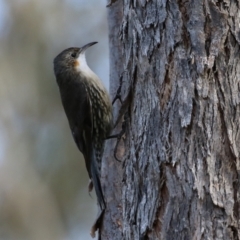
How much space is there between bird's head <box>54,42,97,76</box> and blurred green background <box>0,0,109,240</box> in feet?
10.7

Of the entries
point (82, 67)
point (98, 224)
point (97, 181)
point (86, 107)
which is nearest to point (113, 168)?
point (97, 181)

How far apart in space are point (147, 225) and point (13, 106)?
19.7 feet

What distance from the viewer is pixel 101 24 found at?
845cm

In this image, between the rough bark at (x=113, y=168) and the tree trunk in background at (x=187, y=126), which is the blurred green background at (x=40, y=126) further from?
the tree trunk in background at (x=187, y=126)

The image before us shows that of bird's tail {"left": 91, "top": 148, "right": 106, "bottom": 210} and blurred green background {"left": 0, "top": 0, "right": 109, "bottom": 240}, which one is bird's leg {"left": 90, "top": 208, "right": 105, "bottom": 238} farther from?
blurred green background {"left": 0, "top": 0, "right": 109, "bottom": 240}

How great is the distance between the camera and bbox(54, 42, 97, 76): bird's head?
457 centimetres

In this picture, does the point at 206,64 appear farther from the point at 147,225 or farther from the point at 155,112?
the point at 147,225

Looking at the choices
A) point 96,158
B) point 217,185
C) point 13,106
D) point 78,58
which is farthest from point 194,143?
point 13,106

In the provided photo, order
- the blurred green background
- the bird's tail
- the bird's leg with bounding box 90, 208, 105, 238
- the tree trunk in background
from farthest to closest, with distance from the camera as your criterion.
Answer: the blurred green background
the bird's leg with bounding box 90, 208, 105, 238
the bird's tail
the tree trunk in background

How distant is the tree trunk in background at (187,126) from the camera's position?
8.59 feet

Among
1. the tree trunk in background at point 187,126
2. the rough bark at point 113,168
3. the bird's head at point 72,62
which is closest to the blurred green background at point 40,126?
the bird's head at point 72,62

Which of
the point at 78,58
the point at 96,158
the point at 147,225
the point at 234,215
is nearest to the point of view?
the point at 234,215

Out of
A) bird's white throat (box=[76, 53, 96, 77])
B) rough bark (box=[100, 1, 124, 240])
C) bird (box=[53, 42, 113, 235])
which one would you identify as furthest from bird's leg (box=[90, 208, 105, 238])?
bird's white throat (box=[76, 53, 96, 77])

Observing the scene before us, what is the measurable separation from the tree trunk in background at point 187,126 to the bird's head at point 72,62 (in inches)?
65.2
